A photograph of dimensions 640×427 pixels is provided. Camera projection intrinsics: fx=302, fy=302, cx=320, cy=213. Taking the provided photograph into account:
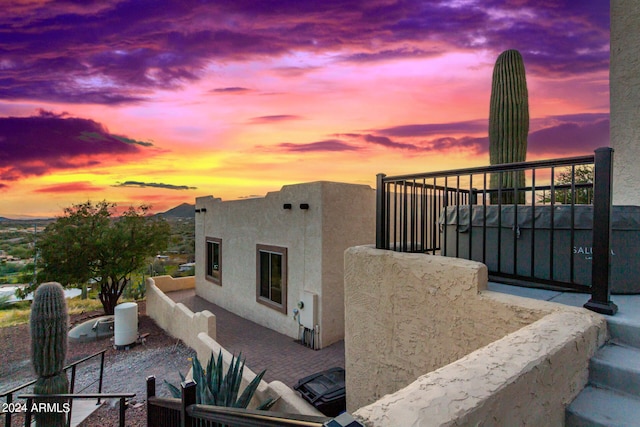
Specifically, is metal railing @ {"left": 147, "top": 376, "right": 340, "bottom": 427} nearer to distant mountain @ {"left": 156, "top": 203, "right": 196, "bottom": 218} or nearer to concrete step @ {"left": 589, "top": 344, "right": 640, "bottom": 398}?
concrete step @ {"left": 589, "top": 344, "right": 640, "bottom": 398}

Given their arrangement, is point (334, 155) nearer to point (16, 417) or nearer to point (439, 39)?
point (439, 39)

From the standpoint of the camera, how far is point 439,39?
21.7 ft

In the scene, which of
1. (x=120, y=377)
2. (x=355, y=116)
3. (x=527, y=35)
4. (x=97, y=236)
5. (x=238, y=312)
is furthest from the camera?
(x=97, y=236)

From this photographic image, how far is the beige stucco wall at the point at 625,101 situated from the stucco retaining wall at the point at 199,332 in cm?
534

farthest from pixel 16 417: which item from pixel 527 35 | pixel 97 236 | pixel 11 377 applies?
pixel 527 35

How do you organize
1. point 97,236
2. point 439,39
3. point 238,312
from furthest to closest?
point 97,236, point 238,312, point 439,39

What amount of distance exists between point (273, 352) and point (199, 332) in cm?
217

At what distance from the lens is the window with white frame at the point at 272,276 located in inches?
337

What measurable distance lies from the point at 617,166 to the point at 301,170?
8.35 meters

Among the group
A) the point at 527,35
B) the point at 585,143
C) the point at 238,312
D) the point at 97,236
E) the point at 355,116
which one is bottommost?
the point at 238,312

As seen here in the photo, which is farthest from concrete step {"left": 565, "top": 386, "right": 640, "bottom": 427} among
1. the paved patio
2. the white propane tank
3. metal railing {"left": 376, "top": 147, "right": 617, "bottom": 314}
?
the white propane tank

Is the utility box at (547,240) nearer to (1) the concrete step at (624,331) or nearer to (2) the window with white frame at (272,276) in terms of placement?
(1) the concrete step at (624,331)

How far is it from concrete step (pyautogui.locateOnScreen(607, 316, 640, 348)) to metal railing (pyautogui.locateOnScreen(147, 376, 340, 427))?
2.46m

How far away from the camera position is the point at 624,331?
2.22 metres
